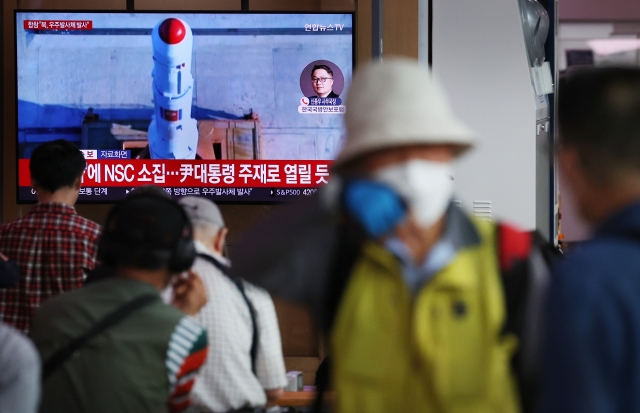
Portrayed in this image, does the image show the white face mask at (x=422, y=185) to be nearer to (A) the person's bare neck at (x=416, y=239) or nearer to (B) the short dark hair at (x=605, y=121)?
(A) the person's bare neck at (x=416, y=239)

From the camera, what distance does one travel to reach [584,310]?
111 cm

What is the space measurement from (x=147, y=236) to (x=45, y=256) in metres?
1.49

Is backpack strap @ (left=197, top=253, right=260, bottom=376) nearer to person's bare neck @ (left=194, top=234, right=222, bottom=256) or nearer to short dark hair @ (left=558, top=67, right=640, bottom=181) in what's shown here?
A: person's bare neck @ (left=194, top=234, right=222, bottom=256)

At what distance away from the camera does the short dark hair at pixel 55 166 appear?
3379 millimetres

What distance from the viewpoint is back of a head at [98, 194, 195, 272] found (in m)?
1.93

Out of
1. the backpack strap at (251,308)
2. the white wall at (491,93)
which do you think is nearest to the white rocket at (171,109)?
the white wall at (491,93)

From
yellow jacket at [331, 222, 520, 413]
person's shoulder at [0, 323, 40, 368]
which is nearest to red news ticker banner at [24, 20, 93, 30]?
person's shoulder at [0, 323, 40, 368]

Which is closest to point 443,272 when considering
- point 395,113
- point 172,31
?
point 395,113

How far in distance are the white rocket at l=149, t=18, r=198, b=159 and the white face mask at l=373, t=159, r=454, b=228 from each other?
3612 millimetres

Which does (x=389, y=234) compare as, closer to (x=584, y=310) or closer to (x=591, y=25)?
(x=584, y=310)

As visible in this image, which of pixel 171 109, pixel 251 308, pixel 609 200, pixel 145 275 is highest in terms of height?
pixel 171 109

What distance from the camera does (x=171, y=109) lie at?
4.92 metres

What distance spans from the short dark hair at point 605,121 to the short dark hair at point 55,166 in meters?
2.46

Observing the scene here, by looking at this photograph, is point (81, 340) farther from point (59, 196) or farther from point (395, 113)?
point (59, 196)
